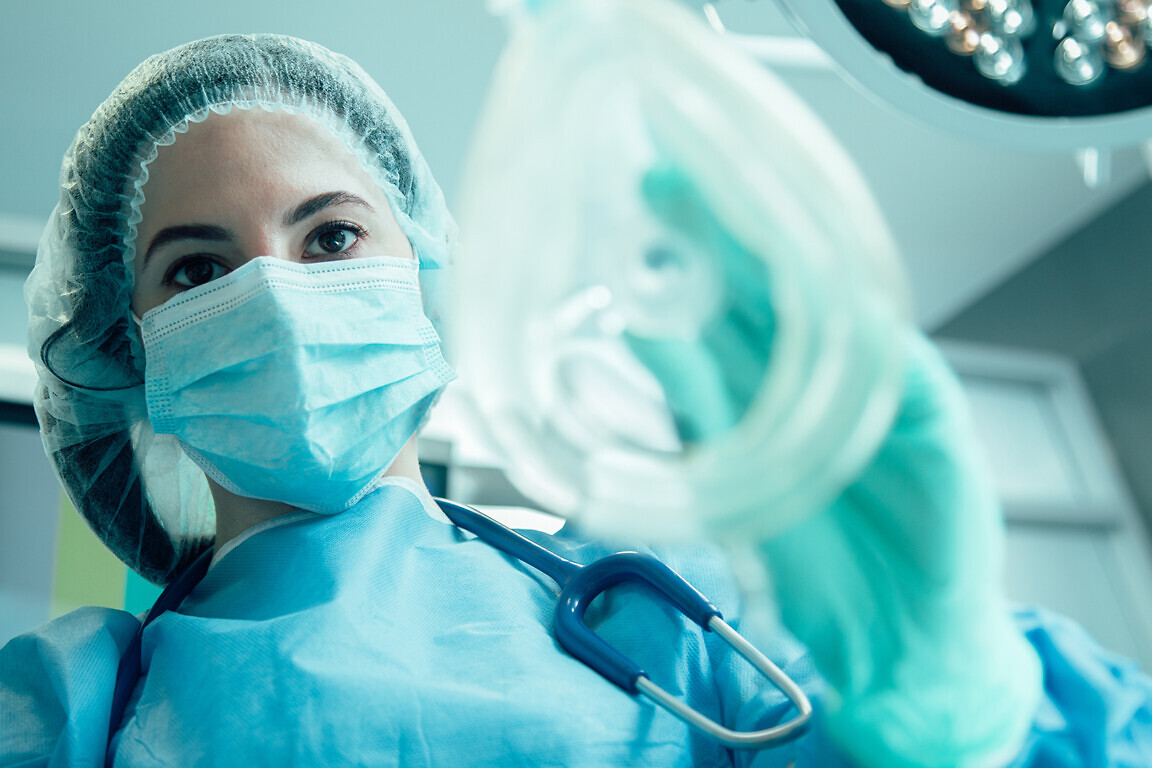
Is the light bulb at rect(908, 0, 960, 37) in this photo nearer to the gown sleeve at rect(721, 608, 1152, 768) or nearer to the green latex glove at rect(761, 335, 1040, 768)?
the green latex glove at rect(761, 335, 1040, 768)

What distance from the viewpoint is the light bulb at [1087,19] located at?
54 cm

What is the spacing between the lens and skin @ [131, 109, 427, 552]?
0.88m

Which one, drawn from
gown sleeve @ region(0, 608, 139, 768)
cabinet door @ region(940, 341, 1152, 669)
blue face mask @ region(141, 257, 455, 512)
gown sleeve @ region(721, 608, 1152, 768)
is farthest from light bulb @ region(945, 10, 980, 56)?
cabinet door @ region(940, 341, 1152, 669)

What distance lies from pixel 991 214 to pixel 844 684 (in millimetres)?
2267

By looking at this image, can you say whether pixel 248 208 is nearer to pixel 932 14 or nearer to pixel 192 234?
pixel 192 234

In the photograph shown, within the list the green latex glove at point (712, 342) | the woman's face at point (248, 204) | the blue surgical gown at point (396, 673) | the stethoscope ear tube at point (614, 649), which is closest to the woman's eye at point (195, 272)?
the woman's face at point (248, 204)

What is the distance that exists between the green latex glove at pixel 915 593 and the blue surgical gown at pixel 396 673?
→ 0.33 feet

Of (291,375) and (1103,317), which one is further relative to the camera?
(1103,317)

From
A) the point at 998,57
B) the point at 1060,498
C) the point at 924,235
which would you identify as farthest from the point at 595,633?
the point at 1060,498

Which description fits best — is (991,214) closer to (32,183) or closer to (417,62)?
(417,62)

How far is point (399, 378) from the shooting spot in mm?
904

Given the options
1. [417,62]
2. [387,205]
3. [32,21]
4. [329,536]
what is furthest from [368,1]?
[329,536]

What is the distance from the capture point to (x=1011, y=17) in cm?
54

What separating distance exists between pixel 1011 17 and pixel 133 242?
0.88 metres
